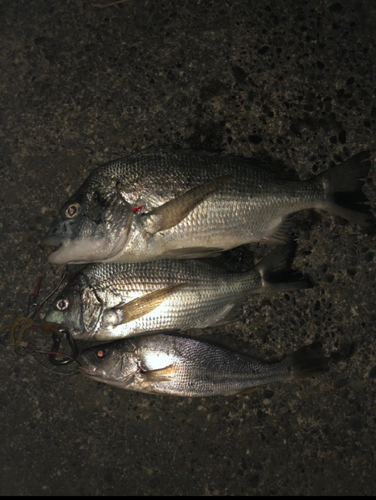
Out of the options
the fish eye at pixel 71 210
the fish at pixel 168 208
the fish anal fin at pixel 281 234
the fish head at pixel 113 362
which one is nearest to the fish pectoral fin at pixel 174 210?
the fish at pixel 168 208

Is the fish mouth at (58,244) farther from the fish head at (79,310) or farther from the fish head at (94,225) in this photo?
the fish head at (79,310)

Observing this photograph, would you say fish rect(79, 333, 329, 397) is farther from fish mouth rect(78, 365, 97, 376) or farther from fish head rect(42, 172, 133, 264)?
fish head rect(42, 172, 133, 264)

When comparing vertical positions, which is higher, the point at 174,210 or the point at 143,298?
the point at 174,210

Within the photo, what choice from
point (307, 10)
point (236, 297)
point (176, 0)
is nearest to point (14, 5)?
point (176, 0)

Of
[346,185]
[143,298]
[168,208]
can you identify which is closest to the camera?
[168,208]

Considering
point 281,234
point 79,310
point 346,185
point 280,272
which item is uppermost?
point 346,185

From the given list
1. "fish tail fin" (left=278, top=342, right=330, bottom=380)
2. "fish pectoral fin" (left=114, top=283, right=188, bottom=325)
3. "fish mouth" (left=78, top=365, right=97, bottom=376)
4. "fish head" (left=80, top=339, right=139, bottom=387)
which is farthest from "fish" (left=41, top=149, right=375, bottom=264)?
"fish tail fin" (left=278, top=342, right=330, bottom=380)

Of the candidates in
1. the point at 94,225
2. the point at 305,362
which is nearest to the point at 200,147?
the point at 94,225

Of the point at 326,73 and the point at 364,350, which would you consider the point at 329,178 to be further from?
the point at 364,350

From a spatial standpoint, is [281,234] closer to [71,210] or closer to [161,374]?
[161,374]
